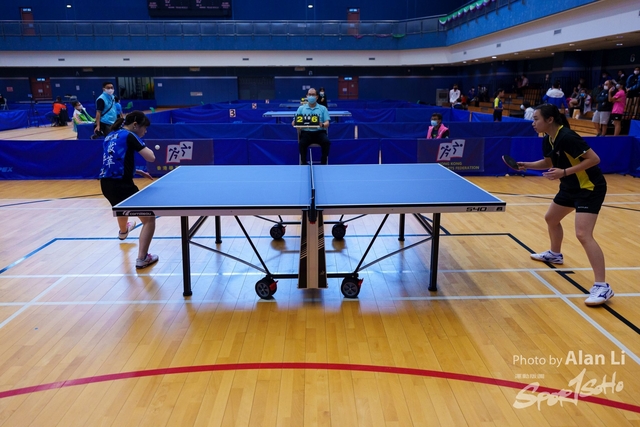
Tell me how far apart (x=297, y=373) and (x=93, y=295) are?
2508mm

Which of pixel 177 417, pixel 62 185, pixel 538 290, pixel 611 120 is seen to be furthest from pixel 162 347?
pixel 611 120

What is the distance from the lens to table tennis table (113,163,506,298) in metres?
4.28

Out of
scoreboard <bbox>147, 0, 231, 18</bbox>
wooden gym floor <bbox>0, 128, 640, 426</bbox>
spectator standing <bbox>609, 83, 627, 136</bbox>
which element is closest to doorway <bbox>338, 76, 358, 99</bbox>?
scoreboard <bbox>147, 0, 231, 18</bbox>

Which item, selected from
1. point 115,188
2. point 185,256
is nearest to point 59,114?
point 115,188

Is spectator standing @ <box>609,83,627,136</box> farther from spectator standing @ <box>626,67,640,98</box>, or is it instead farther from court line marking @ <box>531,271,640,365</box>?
court line marking @ <box>531,271,640,365</box>

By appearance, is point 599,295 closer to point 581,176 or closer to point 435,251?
point 581,176

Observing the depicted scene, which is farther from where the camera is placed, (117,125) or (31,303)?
(117,125)

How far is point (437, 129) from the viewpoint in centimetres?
1114

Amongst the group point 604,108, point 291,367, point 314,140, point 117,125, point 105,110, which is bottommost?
point 291,367

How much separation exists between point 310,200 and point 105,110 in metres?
7.98

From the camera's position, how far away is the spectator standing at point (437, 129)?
11.0 m

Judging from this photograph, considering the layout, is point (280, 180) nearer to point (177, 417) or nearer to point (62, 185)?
point (177, 417)

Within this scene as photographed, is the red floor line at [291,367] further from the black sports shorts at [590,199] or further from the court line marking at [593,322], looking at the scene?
the black sports shorts at [590,199]

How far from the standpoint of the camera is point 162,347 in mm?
3992
